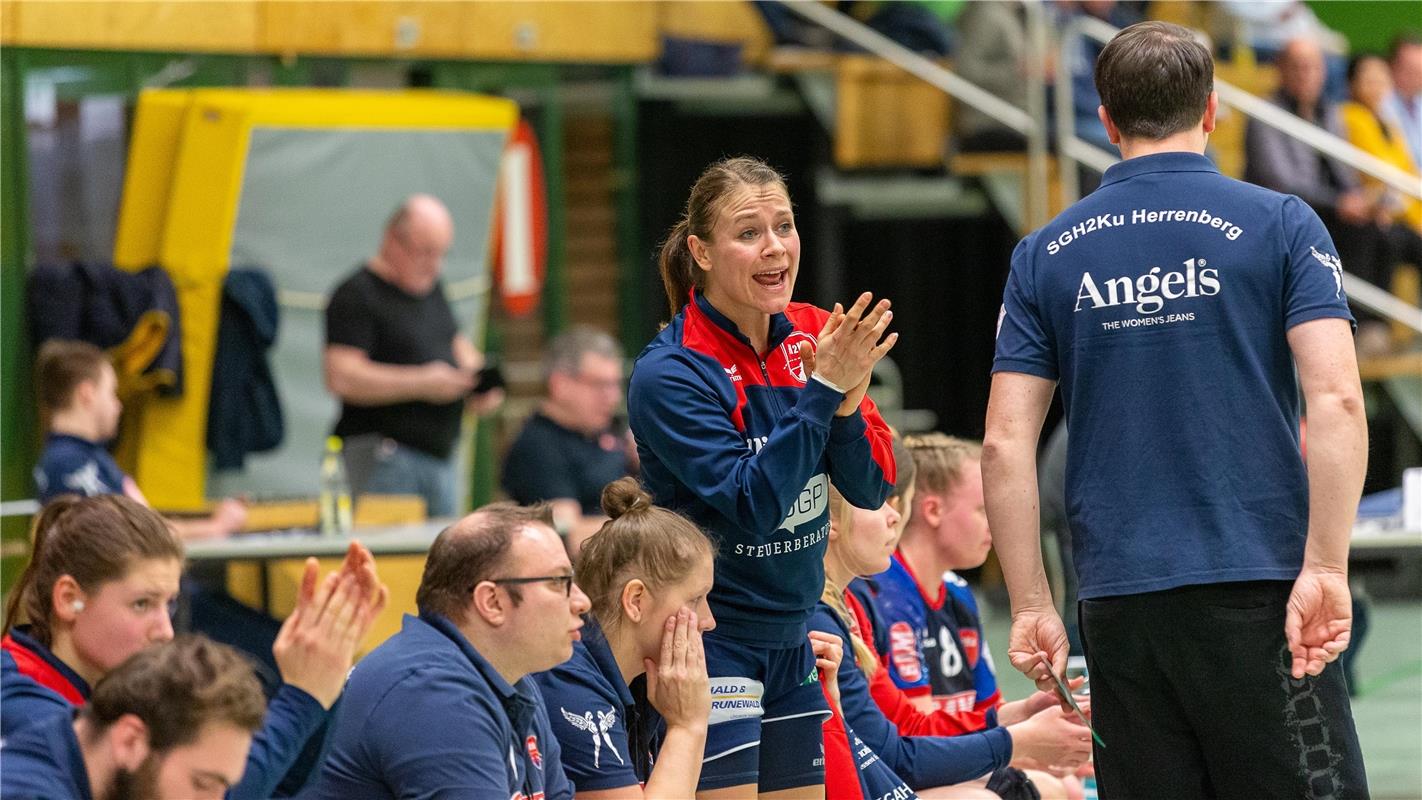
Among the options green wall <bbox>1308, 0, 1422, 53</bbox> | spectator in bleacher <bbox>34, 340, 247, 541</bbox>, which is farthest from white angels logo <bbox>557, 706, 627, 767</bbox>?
green wall <bbox>1308, 0, 1422, 53</bbox>

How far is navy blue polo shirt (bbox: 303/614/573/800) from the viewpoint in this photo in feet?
10.1

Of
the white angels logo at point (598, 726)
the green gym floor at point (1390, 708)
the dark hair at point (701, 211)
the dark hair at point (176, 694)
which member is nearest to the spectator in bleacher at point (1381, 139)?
the green gym floor at point (1390, 708)

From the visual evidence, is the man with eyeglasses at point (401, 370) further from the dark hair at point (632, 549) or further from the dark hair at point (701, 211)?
the dark hair at point (632, 549)

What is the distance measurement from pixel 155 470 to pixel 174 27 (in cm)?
213

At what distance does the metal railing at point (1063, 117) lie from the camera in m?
9.62

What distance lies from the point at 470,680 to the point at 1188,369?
1294 mm

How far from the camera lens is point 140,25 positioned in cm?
899

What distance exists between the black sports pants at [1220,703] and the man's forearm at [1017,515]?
143 mm

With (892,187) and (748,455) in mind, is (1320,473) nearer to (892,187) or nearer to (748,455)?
(748,455)

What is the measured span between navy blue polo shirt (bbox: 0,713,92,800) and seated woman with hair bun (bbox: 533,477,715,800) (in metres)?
1.01

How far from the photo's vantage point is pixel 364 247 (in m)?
9.32

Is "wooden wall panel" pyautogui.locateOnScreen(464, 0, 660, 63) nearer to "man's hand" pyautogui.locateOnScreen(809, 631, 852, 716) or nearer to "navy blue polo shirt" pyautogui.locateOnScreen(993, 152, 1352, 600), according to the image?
"man's hand" pyautogui.locateOnScreen(809, 631, 852, 716)

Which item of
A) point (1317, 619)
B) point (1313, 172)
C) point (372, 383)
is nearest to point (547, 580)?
point (1317, 619)

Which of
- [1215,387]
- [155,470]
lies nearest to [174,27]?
[155,470]
